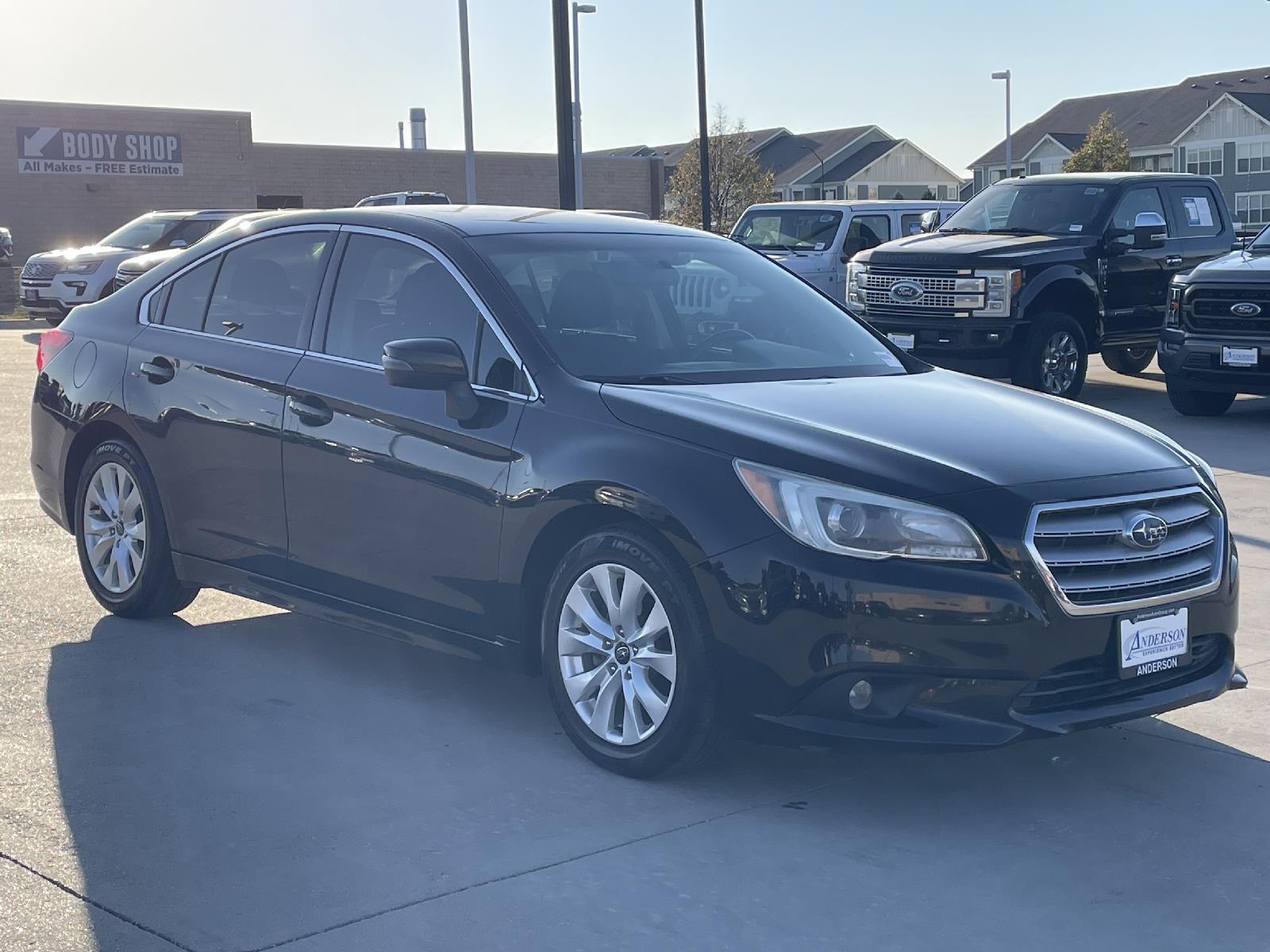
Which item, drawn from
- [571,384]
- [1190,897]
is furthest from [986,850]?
[571,384]

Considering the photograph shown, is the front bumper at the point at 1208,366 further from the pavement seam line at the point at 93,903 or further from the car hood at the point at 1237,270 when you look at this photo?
the pavement seam line at the point at 93,903

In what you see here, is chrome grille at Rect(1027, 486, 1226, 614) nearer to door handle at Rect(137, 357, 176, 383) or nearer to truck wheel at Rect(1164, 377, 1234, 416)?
door handle at Rect(137, 357, 176, 383)

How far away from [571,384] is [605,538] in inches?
22.0

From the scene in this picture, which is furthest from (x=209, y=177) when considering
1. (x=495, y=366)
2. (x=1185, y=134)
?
(x=1185, y=134)

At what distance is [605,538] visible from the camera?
4766 millimetres

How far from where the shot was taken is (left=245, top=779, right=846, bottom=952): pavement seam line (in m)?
3.72

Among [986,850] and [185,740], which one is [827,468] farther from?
[185,740]

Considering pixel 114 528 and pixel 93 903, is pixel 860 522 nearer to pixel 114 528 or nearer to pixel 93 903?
pixel 93 903

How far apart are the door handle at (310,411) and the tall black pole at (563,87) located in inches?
367

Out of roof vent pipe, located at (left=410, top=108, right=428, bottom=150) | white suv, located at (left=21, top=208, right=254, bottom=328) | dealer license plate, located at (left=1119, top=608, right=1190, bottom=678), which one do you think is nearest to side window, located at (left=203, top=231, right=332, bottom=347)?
dealer license plate, located at (left=1119, top=608, right=1190, bottom=678)

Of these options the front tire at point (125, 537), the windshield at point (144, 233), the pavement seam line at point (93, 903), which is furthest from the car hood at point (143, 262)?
the pavement seam line at point (93, 903)

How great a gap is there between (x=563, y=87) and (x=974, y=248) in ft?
13.2

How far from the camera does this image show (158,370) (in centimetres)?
644

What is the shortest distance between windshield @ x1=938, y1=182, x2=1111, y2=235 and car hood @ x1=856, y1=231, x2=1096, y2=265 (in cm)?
25
